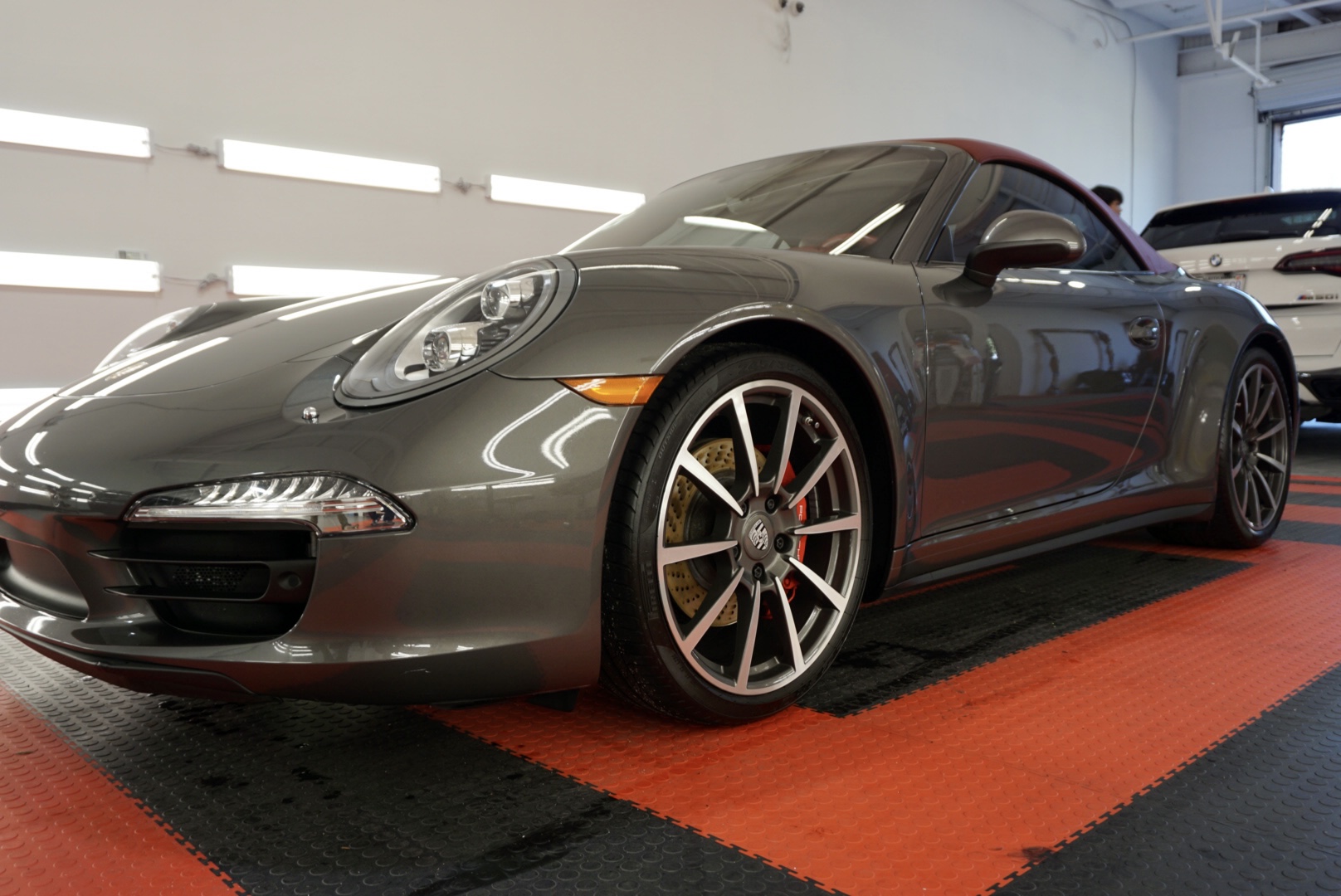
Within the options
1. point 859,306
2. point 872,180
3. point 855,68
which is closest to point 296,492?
point 859,306

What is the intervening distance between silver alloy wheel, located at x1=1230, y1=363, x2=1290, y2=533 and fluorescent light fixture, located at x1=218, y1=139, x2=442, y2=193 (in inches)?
185

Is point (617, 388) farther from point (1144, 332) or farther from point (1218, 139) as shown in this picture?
point (1218, 139)

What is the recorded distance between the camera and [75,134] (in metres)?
4.96

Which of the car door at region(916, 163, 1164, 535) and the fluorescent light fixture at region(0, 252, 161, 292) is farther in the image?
the fluorescent light fixture at region(0, 252, 161, 292)

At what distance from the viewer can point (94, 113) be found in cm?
503

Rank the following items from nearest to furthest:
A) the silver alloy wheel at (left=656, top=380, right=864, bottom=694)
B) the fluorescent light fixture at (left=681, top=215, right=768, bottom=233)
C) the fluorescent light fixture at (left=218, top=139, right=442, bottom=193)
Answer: the silver alloy wheel at (left=656, top=380, right=864, bottom=694)
the fluorescent light fixture at (left=681, top=215, right=768, bottom=233)
the fluorescent light fixture at (left=218, top=139, right=442, bottom=193)

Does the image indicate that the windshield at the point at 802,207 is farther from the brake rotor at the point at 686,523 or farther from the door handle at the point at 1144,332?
the door handle at the point at 1144,332

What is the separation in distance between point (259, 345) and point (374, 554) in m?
0.61

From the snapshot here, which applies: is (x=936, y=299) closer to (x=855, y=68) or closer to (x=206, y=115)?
(x=206, y=115)

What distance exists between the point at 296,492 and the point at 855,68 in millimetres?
8975

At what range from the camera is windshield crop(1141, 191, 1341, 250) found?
5.27 m

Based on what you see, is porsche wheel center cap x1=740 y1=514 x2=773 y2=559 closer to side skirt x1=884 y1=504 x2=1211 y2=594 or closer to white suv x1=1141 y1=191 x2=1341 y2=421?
side skirt x1=884 y1=504 x2=1211 y2=594

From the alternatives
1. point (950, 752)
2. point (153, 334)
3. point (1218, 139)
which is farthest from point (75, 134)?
point (1218, 139)

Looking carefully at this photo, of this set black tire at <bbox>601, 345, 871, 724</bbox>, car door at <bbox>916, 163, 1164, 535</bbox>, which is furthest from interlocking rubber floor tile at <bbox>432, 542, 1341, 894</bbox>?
car door at <bbox>916, 163, 1164, 535</bbox>
